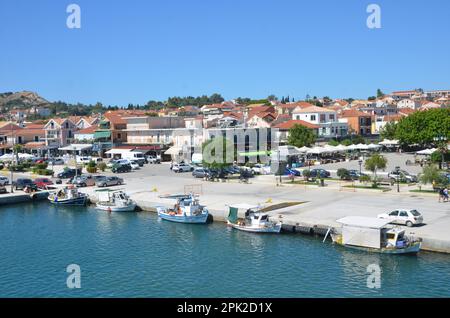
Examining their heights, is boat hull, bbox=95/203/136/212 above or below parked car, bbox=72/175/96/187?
below

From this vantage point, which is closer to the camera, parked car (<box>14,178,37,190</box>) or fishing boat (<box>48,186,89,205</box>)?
fishing boat (<box>48,186,89,205</box>)

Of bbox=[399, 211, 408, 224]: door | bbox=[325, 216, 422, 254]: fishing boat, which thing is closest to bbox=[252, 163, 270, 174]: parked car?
bbox=[399, 211, 408, 224]: door

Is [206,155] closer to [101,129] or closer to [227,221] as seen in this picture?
[227,221]

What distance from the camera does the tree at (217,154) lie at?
4325 centimetres

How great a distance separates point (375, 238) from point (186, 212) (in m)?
11.1

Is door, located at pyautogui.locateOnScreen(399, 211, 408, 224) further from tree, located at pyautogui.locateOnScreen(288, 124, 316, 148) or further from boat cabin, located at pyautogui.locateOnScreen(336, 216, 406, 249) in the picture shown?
tree, located at pyautogui.locateOnScreen(288, 124, 316, 148)

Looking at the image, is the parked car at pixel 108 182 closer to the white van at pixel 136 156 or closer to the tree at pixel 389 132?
the white van at pixel 136 156

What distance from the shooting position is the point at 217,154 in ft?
144

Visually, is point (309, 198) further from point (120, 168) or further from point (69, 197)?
point (120, 168)

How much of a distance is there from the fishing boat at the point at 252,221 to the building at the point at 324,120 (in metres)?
43.3

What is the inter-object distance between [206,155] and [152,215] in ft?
45.2

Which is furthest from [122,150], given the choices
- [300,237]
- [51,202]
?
[300,237]

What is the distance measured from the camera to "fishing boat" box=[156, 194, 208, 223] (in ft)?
94.4

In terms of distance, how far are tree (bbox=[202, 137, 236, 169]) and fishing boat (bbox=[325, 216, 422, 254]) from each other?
68.5 feet
